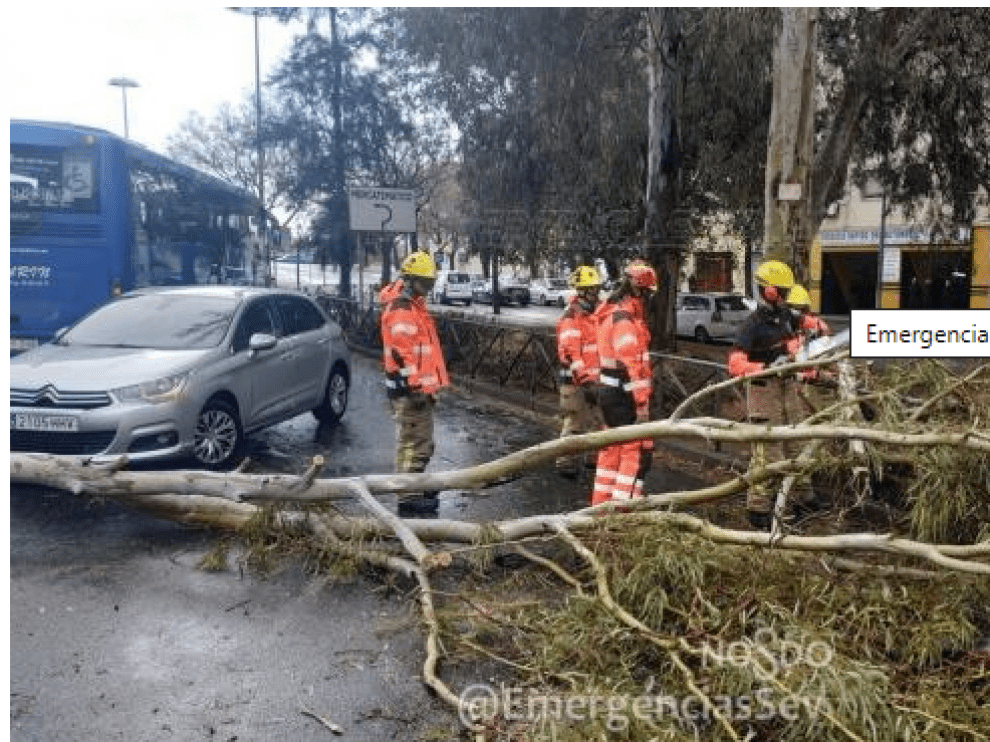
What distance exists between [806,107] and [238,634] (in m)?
6.89

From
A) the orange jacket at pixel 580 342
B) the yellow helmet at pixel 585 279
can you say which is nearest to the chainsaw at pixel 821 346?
the orange jacket at pixel 580 342

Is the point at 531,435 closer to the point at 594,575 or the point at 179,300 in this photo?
the point at 179,300

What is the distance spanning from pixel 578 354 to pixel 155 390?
338 centimetres

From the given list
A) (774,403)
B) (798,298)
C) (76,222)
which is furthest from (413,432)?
(76,222)

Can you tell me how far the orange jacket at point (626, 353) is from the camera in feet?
18.0

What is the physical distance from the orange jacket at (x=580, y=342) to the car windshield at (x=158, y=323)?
113 inches

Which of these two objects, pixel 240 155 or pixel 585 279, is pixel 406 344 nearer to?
pixel 585 279

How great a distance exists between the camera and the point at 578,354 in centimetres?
738

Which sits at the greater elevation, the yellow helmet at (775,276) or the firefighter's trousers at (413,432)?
the yellow helmet at (775,276)

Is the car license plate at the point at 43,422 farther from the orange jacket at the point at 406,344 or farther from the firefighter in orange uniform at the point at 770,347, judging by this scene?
the firefighter in orange uniform at the point at 770,347

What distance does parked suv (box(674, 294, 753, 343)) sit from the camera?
22203 mm

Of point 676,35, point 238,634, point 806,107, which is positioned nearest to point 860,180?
point 676,35

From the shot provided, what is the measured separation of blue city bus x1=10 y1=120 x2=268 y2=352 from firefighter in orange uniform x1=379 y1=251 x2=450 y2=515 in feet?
16.8

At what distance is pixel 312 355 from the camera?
8.56 metres
